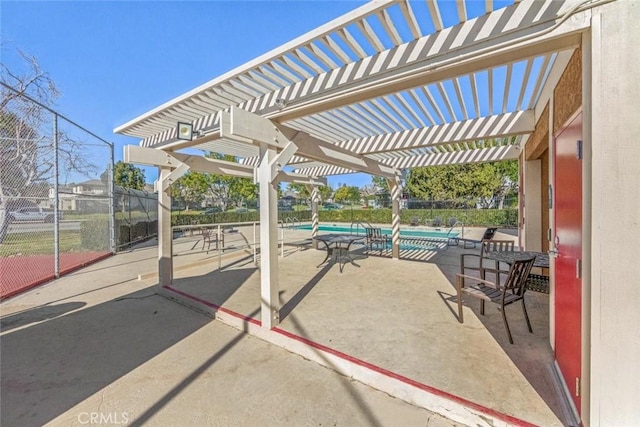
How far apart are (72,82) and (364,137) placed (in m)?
8.97

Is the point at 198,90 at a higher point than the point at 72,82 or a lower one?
lower

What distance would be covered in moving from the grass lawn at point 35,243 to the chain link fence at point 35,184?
0.02 metres

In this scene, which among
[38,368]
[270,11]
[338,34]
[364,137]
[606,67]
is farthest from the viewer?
[364,137]

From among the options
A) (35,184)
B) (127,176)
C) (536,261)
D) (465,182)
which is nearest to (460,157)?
(536,261)

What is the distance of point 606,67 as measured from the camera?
4.69ft

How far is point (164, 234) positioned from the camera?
15.9 feet

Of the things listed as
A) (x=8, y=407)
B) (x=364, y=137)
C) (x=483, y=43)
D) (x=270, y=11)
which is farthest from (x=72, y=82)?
(x=483, y=43)

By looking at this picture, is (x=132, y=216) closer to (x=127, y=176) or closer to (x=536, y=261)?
(x=536, y=261)

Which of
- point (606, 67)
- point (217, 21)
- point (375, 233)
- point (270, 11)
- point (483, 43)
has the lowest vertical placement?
point (375, 233)

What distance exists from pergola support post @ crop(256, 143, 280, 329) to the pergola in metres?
0.01

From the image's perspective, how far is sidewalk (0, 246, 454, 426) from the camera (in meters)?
1.90

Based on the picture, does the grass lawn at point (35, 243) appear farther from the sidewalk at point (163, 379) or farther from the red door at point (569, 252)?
the red door at point (569, 252)

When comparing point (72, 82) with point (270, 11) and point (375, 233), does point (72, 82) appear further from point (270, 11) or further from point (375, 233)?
point (375, 233)

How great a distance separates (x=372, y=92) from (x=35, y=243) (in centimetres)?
856
